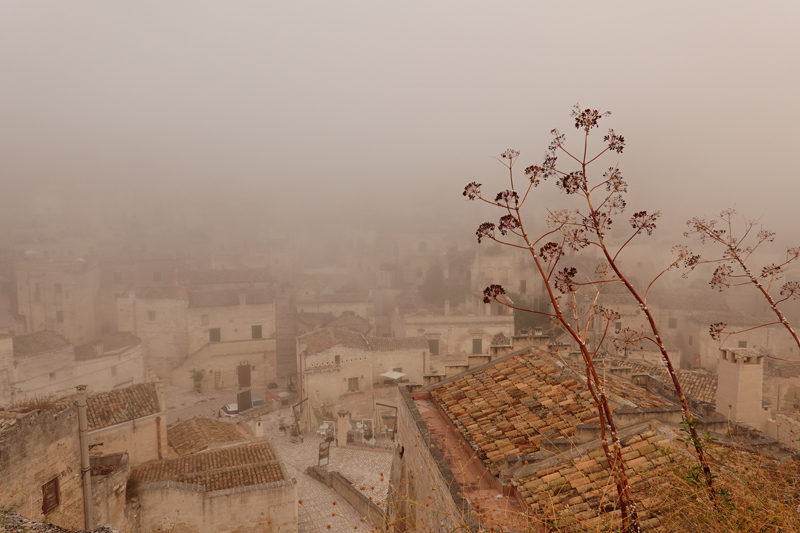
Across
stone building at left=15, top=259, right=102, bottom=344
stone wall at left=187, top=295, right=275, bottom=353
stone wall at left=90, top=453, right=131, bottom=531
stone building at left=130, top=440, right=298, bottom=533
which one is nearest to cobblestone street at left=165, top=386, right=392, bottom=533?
stone building at left=130, top=440, right=298, bottom=533

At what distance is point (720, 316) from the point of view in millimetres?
37531

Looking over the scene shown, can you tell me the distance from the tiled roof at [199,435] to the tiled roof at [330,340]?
8903 millimetres

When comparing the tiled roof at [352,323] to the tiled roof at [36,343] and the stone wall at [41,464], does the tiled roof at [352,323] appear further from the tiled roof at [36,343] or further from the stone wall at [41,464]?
the stone wall at [41,464]

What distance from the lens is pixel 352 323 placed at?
39406 mm

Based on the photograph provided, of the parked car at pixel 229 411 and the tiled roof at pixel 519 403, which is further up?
the tiled roof at pixel 519 403

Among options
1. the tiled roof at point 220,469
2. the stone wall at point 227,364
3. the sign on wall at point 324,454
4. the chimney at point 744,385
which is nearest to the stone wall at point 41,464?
the tiled roof at point 220,469

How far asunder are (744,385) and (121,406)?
19764 millimetres

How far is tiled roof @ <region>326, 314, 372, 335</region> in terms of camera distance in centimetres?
3857

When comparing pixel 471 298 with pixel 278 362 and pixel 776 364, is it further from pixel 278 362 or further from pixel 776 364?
pixel 776 364

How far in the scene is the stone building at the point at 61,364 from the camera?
2619 centimetres

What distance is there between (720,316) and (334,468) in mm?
32541

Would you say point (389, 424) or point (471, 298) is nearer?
point (389, 424)

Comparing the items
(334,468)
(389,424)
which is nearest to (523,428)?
(334,468)

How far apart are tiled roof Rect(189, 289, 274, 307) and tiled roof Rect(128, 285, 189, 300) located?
2.78 ft
